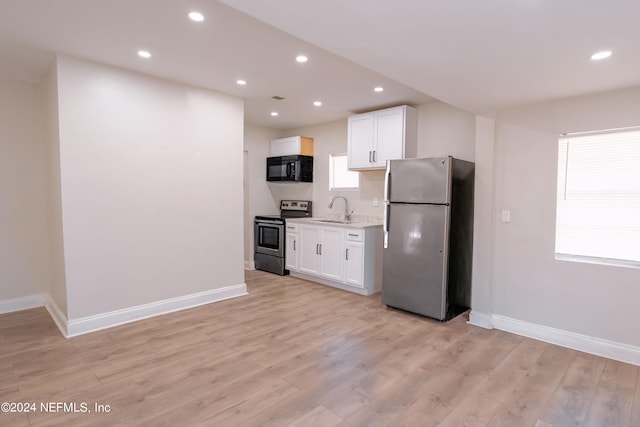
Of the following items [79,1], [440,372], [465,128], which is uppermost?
[79,1]

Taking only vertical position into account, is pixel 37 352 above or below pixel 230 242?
below

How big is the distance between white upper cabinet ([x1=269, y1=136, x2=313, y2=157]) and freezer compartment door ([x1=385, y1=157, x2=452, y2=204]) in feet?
7.26

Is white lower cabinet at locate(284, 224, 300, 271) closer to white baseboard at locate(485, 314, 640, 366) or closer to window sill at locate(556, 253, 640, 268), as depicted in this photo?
white baseboard at locate(485, 314, 640, 366)

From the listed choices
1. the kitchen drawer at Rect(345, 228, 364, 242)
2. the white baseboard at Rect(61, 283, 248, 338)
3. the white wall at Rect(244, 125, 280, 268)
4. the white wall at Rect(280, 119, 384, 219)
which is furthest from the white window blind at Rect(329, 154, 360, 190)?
the white baseboard at Rect(61, 283, 248, 338)

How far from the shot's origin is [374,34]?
191cm

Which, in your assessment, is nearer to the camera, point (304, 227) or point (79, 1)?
point (79, 1)

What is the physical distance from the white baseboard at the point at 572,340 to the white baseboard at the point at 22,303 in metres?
5.05

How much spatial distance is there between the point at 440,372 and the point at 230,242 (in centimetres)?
279

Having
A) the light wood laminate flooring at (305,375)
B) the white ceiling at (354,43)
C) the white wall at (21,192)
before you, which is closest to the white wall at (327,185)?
the white ceiling at (354,43)

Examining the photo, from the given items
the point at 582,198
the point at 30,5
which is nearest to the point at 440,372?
the point at 582,198

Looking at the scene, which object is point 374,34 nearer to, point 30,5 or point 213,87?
point 30,5

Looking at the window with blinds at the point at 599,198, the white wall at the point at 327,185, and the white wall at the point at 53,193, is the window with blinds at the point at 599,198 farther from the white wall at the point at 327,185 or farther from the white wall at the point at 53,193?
the white wall at the point at 53,193

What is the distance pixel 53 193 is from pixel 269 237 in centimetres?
298

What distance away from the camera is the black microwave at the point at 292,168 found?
18.6 ft
